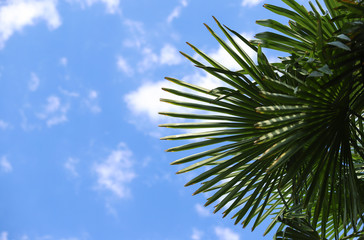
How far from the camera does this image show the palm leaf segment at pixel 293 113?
6.03 ft

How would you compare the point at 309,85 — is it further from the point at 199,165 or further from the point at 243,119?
the point at 199,165

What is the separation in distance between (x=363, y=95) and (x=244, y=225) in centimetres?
A: 85

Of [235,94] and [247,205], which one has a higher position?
[235,94]

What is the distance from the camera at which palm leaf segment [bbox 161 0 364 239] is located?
1839mm

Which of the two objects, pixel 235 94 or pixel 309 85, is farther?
pixel 235 94

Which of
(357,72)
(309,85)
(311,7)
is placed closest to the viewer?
(309,85)

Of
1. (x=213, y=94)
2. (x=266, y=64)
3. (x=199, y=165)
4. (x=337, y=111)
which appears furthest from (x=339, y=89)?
(x=199, y=165)

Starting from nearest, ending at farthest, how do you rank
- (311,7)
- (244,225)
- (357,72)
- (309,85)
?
1. (309,85)
2. (357,72)
3. (244,225)
4. (311,7)

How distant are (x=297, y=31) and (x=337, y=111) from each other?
1.62 feet

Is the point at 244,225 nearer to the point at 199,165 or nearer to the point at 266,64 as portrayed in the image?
the point at 199,165

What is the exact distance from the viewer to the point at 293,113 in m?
1.99

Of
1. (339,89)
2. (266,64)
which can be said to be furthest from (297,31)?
(339,89)

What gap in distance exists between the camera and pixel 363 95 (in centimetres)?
203

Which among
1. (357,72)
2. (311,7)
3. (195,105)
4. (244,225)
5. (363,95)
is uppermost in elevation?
(311,7)
